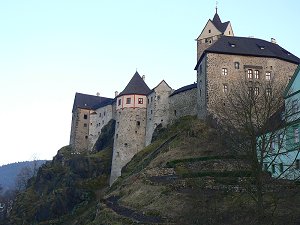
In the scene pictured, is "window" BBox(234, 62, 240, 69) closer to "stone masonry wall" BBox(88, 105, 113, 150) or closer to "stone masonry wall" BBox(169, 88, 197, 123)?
"stone masonry wall" BBox(169, 88, 197, 123)

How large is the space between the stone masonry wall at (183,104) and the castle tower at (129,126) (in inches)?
250

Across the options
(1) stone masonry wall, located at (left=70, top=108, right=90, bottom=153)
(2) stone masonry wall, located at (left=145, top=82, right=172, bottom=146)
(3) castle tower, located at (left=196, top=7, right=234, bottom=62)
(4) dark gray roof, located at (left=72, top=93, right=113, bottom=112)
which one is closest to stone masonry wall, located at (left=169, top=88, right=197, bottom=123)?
(2) stone masonry wall, located at (left=145, top=82, right=172, bottom=146)

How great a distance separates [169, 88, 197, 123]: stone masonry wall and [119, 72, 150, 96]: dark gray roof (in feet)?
23.6

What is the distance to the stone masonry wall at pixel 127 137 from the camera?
6550cm

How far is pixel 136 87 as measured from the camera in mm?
71125

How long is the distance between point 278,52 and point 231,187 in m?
30.2

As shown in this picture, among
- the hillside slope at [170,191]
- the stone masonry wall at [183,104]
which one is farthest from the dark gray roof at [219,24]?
the hillside slope at [170,191]

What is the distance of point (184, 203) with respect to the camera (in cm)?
3134

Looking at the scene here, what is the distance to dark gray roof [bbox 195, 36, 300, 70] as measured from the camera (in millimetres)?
54500

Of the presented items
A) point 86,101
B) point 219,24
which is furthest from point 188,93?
point 86,101

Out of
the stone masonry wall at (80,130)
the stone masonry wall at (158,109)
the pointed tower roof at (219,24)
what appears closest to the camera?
the stone masonry wall at (158,109)

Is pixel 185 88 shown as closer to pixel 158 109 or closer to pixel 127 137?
pixel 158 109

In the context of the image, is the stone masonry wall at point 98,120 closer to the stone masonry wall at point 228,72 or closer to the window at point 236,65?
the stone masonry wall at point 228,72

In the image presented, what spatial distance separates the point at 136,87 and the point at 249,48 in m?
22.3
